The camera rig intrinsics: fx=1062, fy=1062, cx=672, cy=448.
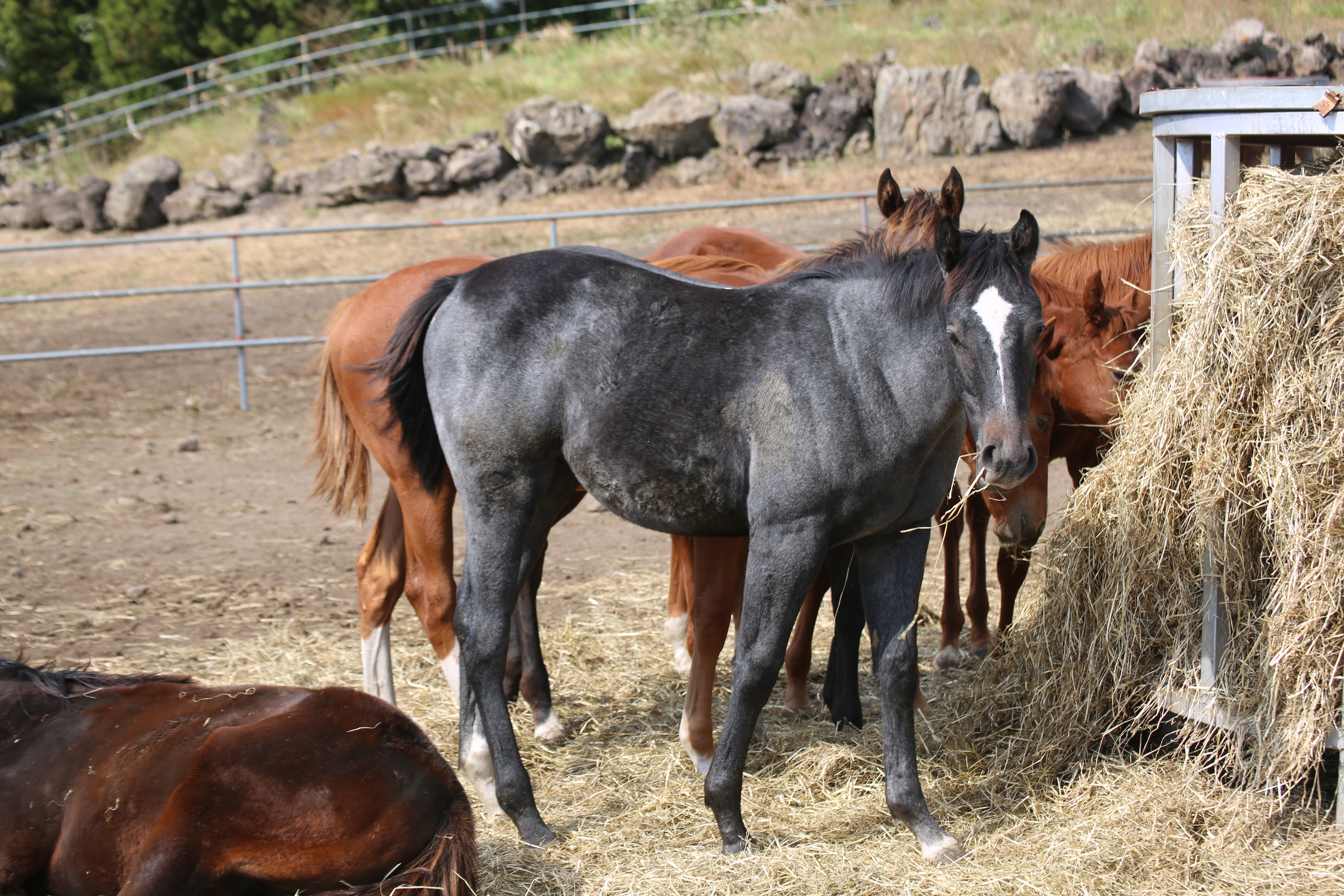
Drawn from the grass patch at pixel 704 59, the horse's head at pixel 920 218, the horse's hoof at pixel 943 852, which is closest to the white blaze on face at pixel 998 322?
the horse's head at pixel 920 218

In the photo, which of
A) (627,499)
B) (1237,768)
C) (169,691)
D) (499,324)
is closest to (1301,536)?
(1237,768)

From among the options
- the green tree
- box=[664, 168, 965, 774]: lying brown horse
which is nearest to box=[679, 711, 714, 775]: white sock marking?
box=[664, 168, 965, 774]: lying brown horse

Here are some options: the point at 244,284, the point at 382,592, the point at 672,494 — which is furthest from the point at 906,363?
the point at 244,284

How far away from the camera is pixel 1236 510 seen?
118 inches

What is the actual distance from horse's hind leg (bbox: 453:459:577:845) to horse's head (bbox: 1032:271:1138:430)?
1922mm

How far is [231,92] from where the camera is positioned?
21.7 m

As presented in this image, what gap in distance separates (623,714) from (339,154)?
50.1 ft

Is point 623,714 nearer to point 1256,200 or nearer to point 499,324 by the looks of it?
point 499,324

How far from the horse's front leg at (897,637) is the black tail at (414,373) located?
142cm

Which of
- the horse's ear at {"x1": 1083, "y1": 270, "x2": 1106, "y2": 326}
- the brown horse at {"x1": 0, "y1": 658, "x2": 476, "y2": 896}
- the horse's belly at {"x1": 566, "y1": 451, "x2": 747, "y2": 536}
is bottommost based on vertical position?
the brown horse at {"x1": 0, "y1": 658, "x2": 476, "y2": 896}

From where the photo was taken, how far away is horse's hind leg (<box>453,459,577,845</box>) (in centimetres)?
314

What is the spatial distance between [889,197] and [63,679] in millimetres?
3040

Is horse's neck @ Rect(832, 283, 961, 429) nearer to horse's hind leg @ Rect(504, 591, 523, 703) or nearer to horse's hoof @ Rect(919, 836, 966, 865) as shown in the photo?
horse's hoof @ Rect(919, 836, 966, 865)

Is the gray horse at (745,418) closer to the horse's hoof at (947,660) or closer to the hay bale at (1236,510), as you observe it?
the hay bale at (1236,510)
